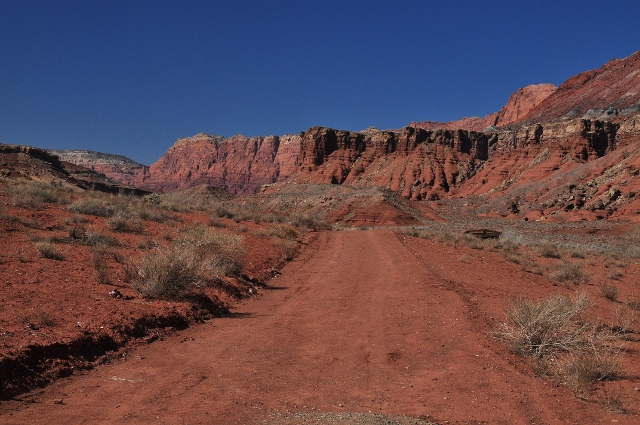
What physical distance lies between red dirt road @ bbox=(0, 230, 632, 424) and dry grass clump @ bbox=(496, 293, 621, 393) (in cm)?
34

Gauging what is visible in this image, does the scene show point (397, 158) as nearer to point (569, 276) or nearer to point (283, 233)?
point (283, 233)

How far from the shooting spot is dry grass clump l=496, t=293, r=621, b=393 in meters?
5.70

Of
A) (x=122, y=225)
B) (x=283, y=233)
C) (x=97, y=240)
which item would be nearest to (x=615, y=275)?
(x=283, y=233)

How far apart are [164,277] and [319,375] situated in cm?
448

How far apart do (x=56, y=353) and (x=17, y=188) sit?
16.1 m

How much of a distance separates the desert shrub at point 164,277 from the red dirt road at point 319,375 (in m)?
1.29

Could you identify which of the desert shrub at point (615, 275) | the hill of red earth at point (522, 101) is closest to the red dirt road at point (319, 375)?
the desert shrub at point (615, 275)

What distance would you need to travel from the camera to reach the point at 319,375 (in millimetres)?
5695

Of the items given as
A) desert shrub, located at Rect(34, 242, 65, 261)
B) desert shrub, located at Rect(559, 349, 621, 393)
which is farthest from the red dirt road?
desert shrub, located at Rect(34, 242, 65, 261)

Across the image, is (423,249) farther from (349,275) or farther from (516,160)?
(516,160)

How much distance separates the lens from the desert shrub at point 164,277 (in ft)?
28.1

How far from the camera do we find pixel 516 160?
278 ft

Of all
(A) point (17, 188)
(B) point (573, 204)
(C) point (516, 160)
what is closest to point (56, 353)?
(A) point (17, 188)

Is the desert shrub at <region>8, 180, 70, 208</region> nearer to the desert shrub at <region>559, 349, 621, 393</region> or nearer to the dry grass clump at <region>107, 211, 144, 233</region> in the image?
the dry grass clump at <region>107, 211, 144, 233</region>
